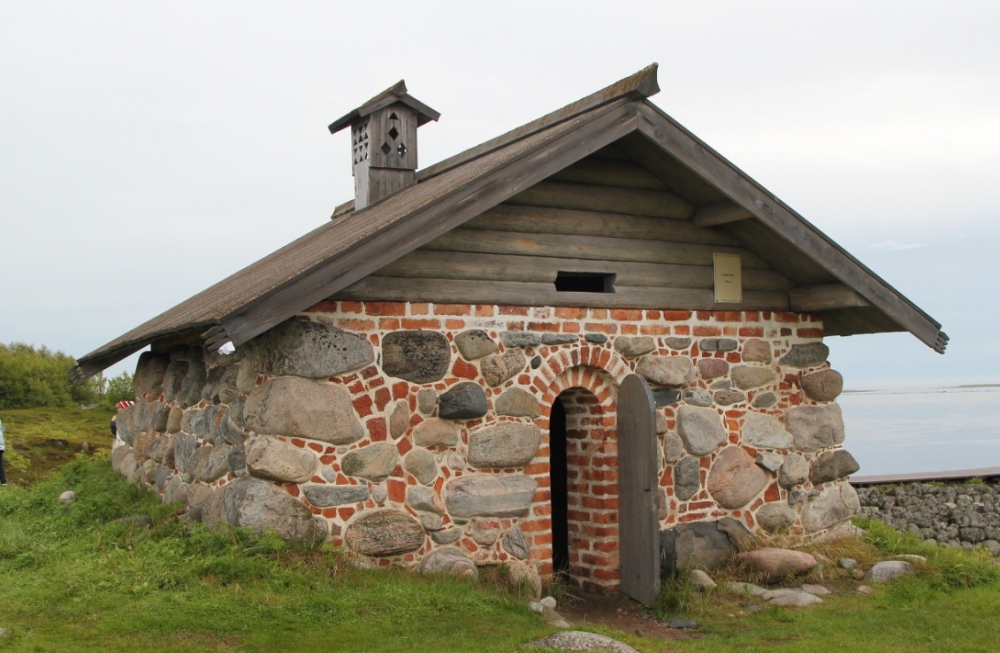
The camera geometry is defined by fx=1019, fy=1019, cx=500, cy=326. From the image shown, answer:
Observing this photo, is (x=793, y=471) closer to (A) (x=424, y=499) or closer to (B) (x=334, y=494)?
(A) (x=424, y=499)

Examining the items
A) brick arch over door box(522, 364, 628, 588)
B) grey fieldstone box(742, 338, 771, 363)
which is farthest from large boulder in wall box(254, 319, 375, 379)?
grey fieldstone box(742, 338, 771, 363)

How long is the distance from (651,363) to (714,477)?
1.36 metres

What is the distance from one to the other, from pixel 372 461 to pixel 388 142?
6453 millimetres

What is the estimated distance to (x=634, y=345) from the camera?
9.77 m

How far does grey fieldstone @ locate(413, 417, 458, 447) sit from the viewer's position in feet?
28.4

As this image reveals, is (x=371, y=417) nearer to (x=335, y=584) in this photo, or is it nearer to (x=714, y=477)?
(x=335, y=584)

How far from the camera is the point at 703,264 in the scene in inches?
407

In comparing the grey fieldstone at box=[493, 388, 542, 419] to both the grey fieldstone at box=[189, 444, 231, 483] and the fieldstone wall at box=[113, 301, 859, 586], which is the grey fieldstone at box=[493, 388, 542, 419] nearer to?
the fieldstone wall at box=[113, 301, 859, 586]

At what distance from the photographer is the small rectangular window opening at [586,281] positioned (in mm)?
9797

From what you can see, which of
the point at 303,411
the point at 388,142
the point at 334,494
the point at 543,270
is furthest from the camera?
the point at 388,142

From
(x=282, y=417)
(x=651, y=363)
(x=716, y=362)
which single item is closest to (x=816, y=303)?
(x=716, y=362)

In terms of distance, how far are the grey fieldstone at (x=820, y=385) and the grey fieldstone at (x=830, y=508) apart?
0.99m

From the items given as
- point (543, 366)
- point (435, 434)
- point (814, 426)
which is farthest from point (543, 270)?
point (814, 426)

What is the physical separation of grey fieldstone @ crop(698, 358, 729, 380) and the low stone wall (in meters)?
5.29
